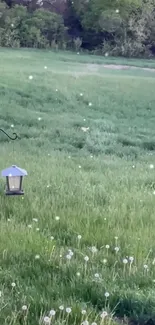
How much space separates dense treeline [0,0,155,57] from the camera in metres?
30.3

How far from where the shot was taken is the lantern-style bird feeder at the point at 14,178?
437 cm

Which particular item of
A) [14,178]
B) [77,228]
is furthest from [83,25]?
[77,228]

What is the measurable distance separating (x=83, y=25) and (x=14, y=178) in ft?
94.2

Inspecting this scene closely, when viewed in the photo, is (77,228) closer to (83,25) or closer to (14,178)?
(14,178)

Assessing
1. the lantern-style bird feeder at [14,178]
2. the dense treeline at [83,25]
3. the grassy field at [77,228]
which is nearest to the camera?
the grassy field at [77,228]

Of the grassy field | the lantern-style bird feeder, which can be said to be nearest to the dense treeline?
the grassy field

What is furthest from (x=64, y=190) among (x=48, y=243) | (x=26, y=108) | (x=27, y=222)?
(x=26, y=108)

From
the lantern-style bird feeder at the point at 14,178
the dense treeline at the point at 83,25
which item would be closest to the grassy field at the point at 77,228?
the lantern-style bird feeder at the point at 14,178

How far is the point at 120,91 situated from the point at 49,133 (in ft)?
26.6

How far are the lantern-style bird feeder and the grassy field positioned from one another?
0.30ft

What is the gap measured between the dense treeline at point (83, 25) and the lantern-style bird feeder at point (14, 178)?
26.3m

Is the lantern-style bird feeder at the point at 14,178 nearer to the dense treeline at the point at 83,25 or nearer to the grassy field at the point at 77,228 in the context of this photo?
the grassy field at the point at 77,228

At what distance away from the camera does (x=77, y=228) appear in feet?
12.8

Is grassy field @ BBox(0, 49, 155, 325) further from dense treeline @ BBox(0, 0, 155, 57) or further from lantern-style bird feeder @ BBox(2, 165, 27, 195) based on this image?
dense treeline @ BBox(0, 0, 155, 57)
